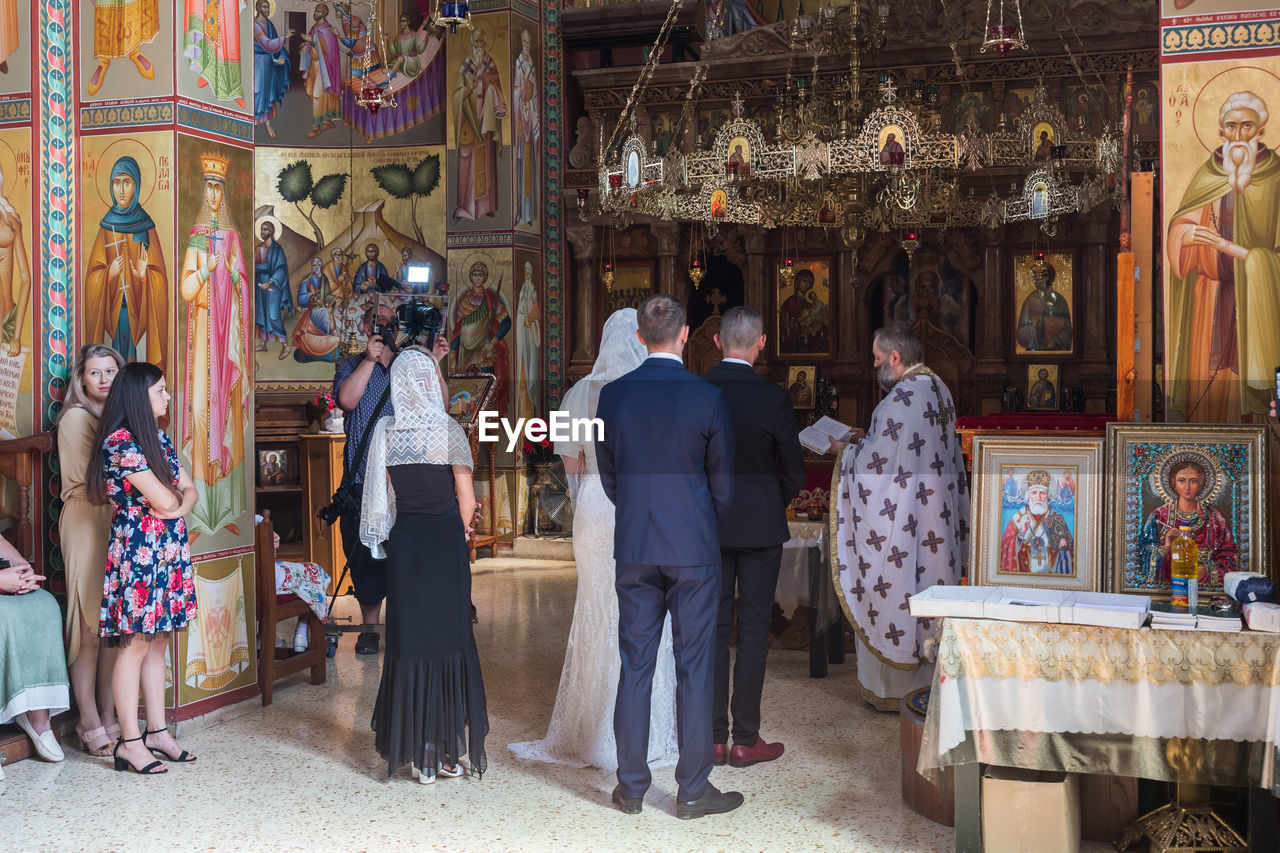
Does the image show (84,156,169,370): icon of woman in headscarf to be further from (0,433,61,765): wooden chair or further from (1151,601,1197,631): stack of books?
(1151,601,1197,631): stack of books

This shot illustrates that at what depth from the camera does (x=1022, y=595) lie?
4.04 metres

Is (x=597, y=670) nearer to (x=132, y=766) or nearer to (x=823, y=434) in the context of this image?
(x=823, y=434)

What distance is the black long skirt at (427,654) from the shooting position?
4.85 meters

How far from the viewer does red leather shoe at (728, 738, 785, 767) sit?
5.12 meters

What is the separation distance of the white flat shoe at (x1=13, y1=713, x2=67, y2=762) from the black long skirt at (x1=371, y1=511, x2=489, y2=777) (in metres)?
1.51

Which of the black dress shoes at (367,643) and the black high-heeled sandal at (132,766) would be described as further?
the black dress shoes at (367,643)

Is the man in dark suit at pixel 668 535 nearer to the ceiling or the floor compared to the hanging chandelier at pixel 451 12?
nearer to the floor

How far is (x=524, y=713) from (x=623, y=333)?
2088mm

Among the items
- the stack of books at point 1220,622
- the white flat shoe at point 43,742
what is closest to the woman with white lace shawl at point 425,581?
the white flat shoe at point 43,742

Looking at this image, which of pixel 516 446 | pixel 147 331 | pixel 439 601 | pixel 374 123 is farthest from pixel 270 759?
pixel 374 123

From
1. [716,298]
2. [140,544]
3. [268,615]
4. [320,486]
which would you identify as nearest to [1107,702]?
[140,544]

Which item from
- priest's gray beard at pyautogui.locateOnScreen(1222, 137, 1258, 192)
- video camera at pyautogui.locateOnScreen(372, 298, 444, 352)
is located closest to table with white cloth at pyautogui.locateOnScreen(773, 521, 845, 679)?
video camera at pyautogui.locateOnScreen(372, 298, 444, 352)

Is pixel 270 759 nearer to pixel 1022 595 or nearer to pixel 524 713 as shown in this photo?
pixel 524 713

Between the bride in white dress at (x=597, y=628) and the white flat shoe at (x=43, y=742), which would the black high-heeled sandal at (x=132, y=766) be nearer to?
the white flat shoe at (x=43, y=742)
